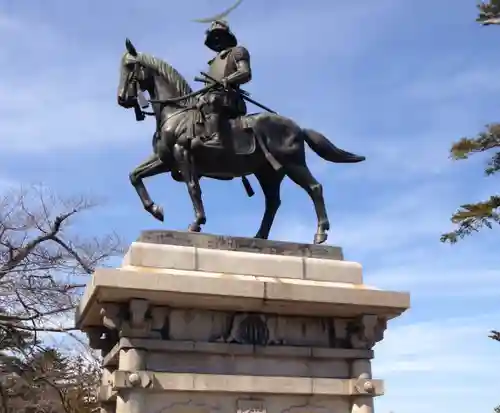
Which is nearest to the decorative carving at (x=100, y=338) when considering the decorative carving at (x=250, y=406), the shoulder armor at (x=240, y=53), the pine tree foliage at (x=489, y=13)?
the decorative carving at (x=250, y=406)

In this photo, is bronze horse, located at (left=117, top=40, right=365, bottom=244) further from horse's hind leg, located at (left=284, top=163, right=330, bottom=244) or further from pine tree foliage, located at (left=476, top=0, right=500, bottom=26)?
pine tree foliage, located at (left=476, top=0, right=500, bottom=26)

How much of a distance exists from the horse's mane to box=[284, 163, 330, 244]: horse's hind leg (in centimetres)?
156

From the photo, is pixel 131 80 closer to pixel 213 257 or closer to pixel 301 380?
pixel 213 257

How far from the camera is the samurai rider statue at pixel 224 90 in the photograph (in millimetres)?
8461

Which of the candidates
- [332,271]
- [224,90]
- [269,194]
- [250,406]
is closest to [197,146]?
[224,90]

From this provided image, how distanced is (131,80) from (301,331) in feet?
11.9

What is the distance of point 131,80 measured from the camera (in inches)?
348

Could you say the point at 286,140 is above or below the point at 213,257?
above

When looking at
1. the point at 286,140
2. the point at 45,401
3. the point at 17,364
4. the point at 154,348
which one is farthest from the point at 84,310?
the point at 45,401

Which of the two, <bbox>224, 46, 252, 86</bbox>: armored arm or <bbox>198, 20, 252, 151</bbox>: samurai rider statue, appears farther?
<bbox>224, 46, 252, 86</bbox>: armored arm

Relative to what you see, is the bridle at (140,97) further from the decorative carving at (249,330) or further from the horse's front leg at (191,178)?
the decorative carving at (249,330)

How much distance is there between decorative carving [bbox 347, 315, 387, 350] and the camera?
7.86m

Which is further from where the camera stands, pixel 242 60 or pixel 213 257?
pixel 242 60

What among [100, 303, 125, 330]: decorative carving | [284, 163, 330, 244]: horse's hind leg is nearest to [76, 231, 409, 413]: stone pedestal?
[100, 303, 125, 330]: decorative carving
